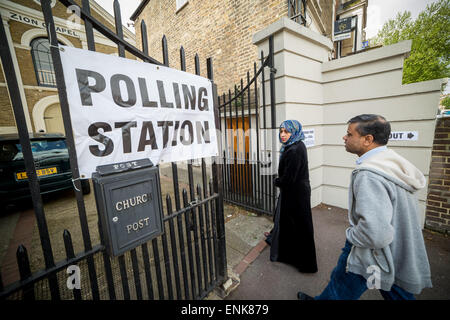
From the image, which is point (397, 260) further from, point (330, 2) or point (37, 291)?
point (330, 2)

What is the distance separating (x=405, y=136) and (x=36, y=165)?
7477 millimetres

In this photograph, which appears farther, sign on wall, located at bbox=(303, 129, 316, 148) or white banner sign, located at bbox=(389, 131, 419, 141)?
sign on wall, located at bbox=(303, 129, 316, 148)

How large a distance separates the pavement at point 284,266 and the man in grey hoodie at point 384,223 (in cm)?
90

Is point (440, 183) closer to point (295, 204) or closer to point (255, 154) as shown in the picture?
point (295, 204)

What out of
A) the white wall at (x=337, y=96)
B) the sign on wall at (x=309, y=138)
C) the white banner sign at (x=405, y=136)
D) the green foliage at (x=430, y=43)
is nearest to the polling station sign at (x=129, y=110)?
the white wall at (x=337, y=96)

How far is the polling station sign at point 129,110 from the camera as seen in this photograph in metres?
1.15

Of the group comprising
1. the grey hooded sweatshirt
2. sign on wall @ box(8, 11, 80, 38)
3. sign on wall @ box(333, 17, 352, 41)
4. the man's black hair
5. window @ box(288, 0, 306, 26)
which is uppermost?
sign on wall @ box(8, 11, 80, 38)

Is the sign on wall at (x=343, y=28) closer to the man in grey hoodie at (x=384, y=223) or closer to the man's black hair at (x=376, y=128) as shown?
the man's black hair at (x=376, y=128)

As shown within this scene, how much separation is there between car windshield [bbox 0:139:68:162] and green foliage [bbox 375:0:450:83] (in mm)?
19457

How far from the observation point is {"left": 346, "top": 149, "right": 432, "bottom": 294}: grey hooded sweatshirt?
133 centimetres

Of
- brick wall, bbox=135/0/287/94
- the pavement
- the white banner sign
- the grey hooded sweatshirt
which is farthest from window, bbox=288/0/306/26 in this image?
the pavement

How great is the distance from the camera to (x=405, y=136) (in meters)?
3.28

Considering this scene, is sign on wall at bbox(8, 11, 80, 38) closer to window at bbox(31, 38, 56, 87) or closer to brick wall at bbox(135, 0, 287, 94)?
window at bbox(31, 38, 56, 87)
